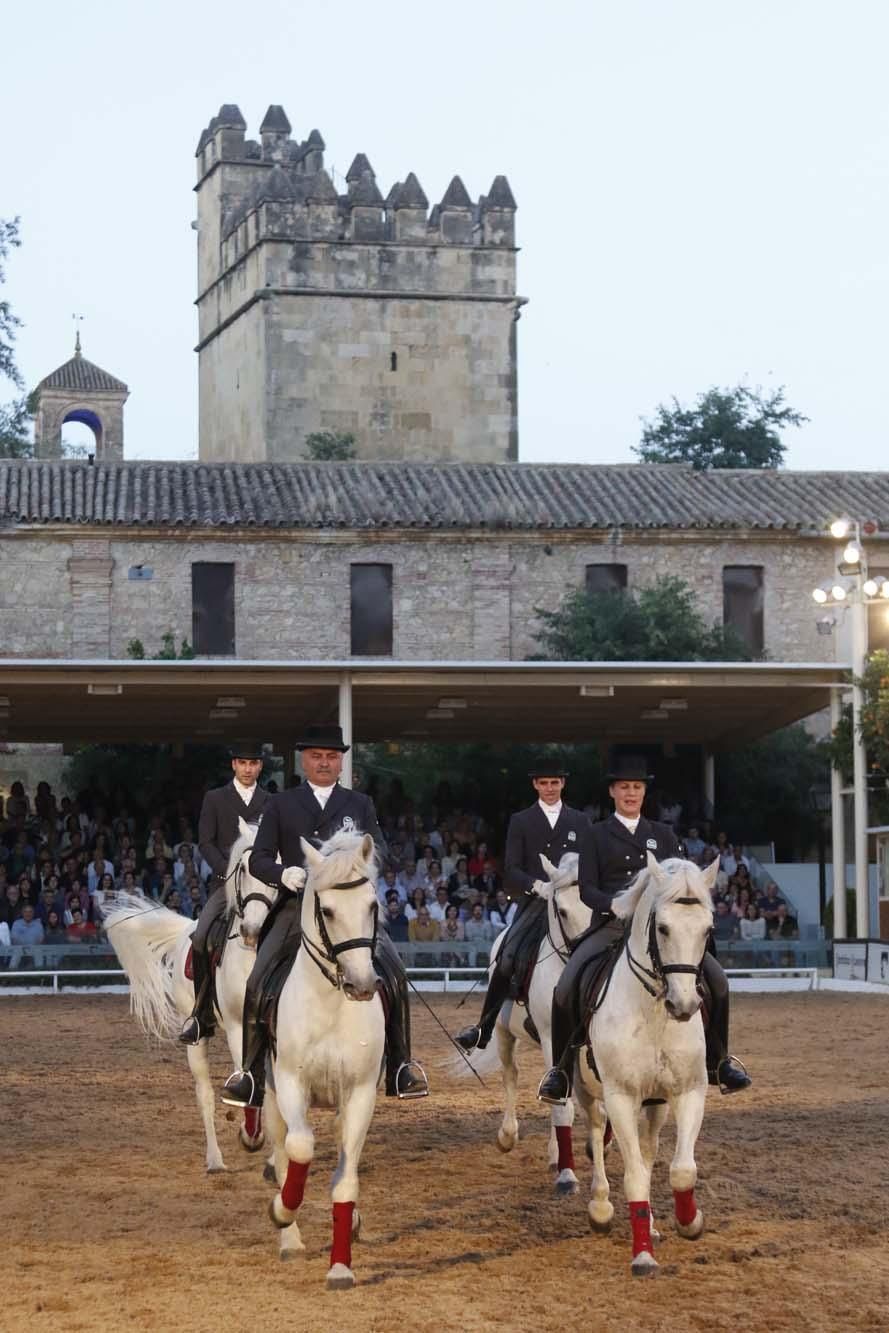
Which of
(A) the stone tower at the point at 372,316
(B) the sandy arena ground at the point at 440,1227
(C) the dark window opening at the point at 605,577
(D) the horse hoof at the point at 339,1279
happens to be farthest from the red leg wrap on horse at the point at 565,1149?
(A) the stone tower at the point at 372,316

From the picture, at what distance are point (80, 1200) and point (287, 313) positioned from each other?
1908 inches

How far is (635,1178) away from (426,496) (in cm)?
3601

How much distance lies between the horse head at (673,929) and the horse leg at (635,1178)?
21.5 inches

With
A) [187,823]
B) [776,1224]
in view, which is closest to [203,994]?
[776,1224]

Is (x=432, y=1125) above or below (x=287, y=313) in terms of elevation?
below

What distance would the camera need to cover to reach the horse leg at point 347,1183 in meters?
9.30

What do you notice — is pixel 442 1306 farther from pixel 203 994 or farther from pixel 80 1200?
pixel 203 994

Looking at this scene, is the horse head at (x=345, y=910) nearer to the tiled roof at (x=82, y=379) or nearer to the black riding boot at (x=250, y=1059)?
the black riding boot at (x=250, y=1059)

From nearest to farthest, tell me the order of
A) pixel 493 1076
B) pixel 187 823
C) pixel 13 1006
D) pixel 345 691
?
1. pixel 493 1076
2. pixel 13 1006
3. pixel 345 691
4. pixel 187 823

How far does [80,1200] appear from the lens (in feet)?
38.5

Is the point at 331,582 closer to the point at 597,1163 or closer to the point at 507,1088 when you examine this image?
the point at 507,1088

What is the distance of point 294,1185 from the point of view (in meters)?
9.64

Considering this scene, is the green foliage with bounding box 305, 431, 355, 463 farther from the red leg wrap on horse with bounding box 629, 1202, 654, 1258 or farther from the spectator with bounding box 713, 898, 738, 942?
the red leg wrap on horse with bounding box 629, 1202, 654, 1258

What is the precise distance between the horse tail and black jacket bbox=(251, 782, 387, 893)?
143 inches
